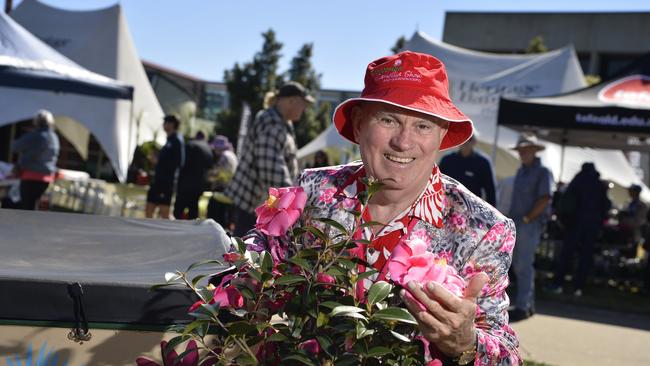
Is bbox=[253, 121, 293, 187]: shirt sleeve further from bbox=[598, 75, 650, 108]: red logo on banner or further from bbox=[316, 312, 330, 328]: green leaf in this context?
bbox=[598, 75, 650, 108]: red logo on banner

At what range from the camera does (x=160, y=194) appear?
9469mm

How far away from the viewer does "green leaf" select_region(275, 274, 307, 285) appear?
148cm

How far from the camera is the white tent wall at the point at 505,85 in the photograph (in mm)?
13328

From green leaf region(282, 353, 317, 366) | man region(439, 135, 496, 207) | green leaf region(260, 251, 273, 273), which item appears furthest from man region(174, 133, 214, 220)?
green leaf region(282, 353, 317, 366)

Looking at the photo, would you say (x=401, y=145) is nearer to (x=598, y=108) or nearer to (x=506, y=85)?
(x=598, y=108)

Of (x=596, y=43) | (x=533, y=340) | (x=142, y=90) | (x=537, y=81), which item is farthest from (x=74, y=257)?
(x=596, y=43)

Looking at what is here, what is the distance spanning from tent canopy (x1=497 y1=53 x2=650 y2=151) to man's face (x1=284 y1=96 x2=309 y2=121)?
12.8 feet

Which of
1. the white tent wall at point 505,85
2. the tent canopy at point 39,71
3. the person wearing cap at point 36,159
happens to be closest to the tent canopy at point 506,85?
the white tent wall at point 505,85

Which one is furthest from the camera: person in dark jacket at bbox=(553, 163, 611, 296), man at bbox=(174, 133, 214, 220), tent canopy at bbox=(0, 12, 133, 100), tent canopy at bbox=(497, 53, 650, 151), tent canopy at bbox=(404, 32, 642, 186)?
tent canopy at bbox=(404, 32, 642, 186)

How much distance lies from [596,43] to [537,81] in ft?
83.9

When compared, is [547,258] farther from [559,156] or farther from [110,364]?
[110,364]

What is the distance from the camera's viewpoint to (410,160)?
200 centimetres

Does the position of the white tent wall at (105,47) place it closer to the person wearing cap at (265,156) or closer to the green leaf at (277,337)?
the person wearing cap at (265,156)

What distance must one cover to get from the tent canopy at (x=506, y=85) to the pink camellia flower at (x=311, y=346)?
11.9 metres
